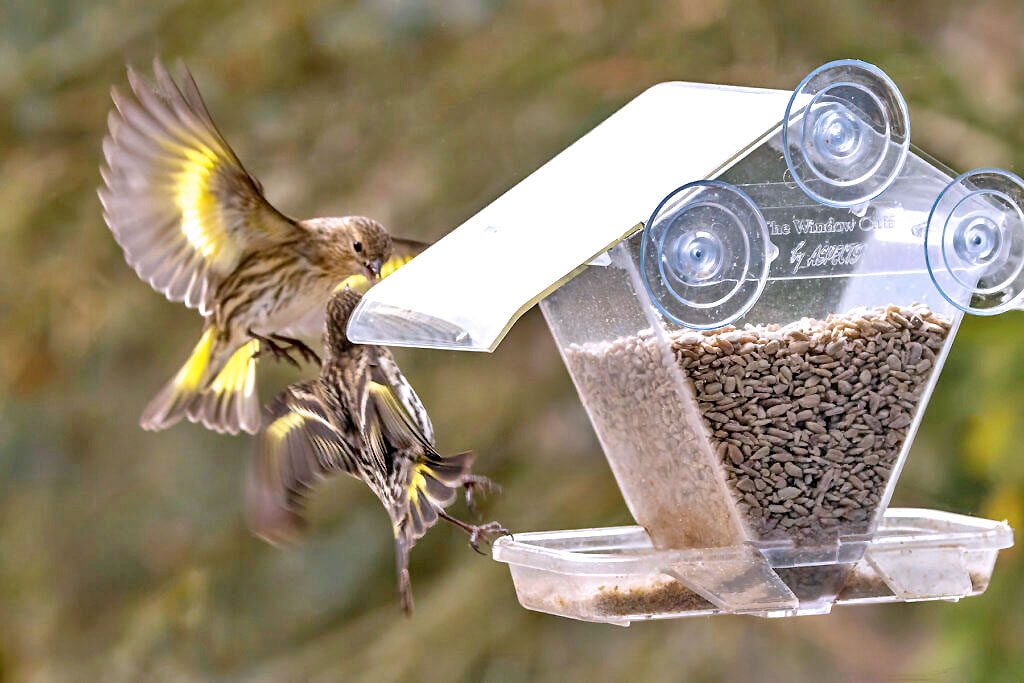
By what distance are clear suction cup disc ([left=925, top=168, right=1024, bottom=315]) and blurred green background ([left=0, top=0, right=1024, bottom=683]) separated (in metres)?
1.93

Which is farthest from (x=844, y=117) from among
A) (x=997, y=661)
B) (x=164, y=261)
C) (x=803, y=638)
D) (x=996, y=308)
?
(x=803, y=638)

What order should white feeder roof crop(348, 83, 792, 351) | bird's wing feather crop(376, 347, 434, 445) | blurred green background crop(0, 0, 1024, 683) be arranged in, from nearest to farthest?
1. white feeder roof crop(348, 83, 792, 351)
2. bird's wing feather crop(376, 347, 434, 445)
3. blurred green background crop(0, 0, 1024, 683)

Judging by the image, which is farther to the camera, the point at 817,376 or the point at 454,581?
the point at 454,581

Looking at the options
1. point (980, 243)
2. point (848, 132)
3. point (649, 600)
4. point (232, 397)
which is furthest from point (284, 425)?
point (980, 243)

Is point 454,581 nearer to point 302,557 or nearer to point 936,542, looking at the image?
point 302,557

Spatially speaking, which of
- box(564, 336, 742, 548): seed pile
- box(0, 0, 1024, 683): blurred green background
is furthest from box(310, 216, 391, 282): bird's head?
box(0, 0, 1024, 683): blurred green background

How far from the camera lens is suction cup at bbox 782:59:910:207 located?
1630 mm

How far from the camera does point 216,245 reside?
2254mm

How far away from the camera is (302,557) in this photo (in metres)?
4.02

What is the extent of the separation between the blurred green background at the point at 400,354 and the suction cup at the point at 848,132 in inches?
80.3

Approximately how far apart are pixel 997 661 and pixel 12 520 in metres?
3.04

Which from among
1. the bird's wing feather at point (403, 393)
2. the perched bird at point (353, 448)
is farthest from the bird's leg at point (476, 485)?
the bird's wing feather at point (403, 393)

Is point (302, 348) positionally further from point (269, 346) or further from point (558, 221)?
point (558, 221)

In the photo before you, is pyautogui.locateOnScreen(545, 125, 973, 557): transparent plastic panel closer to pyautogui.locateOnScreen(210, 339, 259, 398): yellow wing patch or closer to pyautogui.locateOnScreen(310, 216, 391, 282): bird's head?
pyautogui.locateOnScreen(310, 216, 391, 282): bird's head
